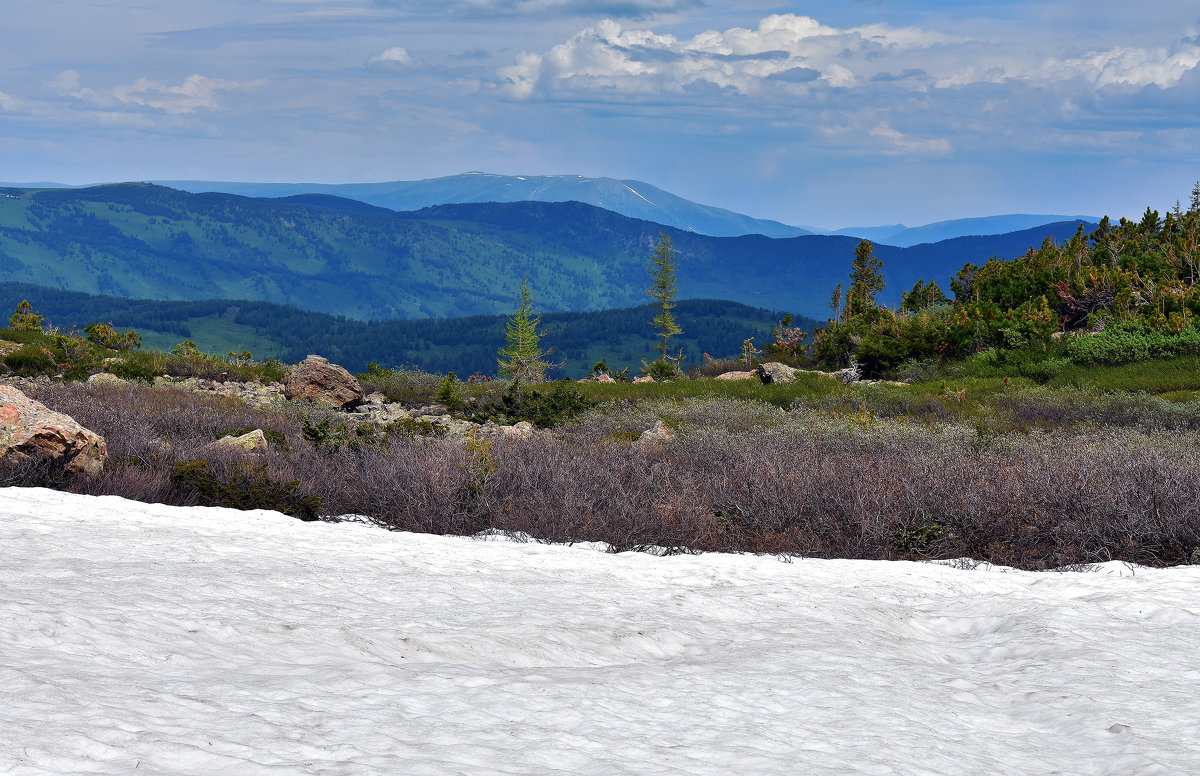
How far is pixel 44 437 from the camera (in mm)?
7453

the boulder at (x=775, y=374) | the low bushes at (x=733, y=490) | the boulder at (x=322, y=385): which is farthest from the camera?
the boulder at (x=775, y=374)

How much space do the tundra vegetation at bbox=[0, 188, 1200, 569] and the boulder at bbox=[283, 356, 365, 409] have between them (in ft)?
5.42

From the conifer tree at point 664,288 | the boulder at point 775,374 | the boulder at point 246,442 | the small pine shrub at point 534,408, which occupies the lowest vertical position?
the small pine shrub at point 534,408

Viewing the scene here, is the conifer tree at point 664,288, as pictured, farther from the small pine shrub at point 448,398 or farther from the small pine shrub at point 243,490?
the small pine shrub at point 243,490

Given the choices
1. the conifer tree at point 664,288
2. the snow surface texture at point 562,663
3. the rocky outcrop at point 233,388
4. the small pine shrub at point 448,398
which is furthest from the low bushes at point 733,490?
the conifer tree at point 664,288

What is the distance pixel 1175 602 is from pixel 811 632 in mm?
2372

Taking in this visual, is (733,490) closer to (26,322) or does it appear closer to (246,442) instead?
(246,442)

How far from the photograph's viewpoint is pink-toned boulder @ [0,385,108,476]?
24.2 feet

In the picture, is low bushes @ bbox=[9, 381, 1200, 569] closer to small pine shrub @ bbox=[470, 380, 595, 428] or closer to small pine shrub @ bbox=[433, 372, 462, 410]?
small pine shrub @ bbox=[470, 380, 595, 428]

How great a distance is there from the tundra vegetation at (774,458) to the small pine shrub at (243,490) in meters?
0.02

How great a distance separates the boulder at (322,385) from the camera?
1911 cm

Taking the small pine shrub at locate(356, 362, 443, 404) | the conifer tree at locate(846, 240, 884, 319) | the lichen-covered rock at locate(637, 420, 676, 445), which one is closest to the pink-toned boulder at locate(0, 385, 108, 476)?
the lichen-covered rock at locate(637, 420, 676, 445)

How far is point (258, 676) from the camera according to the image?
2.88 m

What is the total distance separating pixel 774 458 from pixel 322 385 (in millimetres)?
13500
